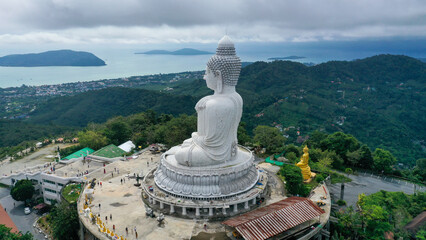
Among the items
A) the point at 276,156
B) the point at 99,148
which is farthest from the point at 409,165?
the point at 99,148

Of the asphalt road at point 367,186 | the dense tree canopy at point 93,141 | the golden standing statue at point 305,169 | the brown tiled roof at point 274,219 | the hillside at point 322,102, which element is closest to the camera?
the brown tiled roof at point 274,219

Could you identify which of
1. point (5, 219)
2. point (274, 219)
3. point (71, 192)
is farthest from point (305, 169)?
point (5, 219)

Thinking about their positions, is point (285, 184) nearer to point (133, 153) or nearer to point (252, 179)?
point (252, 179)

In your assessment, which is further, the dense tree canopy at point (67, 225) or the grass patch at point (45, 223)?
the grass patch at point (45, 223)

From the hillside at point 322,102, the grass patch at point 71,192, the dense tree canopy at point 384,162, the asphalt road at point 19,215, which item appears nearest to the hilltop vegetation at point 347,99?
the hillside at point 322,102

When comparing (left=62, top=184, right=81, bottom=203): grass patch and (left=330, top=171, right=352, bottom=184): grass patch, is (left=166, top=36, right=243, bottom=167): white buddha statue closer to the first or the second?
(left=62, top=184, right=81, bottom=203): grass patch

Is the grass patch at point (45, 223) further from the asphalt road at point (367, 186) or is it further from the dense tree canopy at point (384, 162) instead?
the dense tree canopy at point (384, 162)

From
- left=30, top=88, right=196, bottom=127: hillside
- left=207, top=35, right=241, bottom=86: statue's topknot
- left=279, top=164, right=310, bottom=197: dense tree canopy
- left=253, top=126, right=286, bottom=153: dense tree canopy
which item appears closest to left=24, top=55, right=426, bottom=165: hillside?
left=30, top=88, right=196, bottom=127: hillside
